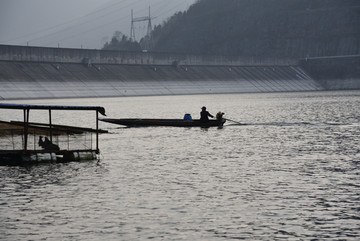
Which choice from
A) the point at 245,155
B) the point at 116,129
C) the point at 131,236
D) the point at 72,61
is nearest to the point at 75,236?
the point at 131,236

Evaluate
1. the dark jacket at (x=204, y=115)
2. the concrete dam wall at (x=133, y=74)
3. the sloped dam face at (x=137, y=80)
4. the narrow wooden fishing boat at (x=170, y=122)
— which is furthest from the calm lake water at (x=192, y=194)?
the sloped dam face at (x=137, y=80)

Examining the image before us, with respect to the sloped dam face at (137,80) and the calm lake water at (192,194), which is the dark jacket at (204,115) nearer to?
the calm lake water at (192,194)

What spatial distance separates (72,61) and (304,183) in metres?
117

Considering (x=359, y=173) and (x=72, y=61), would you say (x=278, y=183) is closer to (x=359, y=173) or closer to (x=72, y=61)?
(x=359, y=173)

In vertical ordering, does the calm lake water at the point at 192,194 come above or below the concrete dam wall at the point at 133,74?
below

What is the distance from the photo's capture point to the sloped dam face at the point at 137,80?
11756cm

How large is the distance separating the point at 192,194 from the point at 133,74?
122 metres

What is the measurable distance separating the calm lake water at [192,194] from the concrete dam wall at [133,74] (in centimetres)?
8145

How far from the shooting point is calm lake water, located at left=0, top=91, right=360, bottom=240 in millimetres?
17359

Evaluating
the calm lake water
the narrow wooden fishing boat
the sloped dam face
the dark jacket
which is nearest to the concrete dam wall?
the sloped dam face

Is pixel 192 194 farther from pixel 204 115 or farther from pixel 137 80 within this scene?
pixel 137 80

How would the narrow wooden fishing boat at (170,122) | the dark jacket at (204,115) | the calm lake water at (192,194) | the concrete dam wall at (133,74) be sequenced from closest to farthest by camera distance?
the calm lake water at (192,194) < the dark jacket at (204,115) < the narrow wooden fishing boat at (170,122) < the concrete dam wall at (133,74)

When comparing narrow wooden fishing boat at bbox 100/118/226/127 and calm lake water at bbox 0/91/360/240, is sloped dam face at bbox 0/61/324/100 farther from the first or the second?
calm lake water at bbox 0/91/360/240

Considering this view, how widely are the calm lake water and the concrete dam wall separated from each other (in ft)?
267
